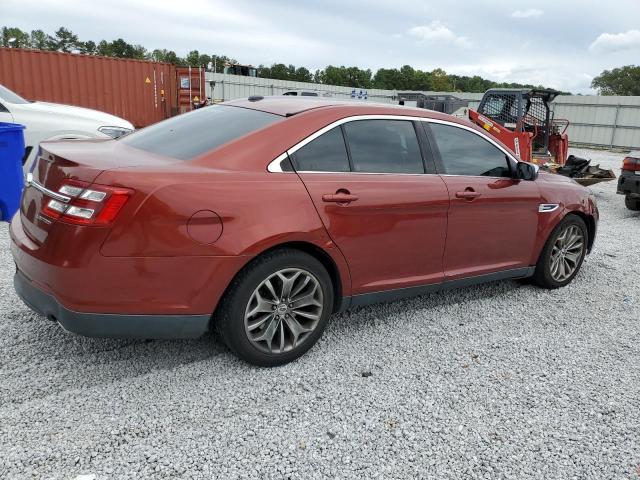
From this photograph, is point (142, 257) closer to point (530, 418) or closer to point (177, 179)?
point (177, 179)

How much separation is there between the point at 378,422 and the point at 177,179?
1.60 m

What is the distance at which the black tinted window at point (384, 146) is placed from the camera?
341 centimetres

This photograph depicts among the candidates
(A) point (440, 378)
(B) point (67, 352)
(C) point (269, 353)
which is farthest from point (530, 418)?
(B) point (67, 352)

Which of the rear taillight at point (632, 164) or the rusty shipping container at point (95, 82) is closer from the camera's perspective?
the rear taillight at point (632, 164)

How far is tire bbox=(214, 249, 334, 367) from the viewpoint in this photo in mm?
2912

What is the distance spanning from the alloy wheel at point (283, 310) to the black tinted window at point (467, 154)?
1455 mm

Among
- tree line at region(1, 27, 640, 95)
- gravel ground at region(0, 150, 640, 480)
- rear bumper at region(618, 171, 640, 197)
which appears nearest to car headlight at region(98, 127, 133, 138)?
gravel ground at region(0, 150, 640, 480)

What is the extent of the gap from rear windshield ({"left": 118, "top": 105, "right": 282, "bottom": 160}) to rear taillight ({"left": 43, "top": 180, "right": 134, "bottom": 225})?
0.53 meters

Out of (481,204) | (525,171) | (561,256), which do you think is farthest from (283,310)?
(561,256)

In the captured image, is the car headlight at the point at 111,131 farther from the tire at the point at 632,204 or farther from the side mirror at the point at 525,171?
the tire at the point at 632,204

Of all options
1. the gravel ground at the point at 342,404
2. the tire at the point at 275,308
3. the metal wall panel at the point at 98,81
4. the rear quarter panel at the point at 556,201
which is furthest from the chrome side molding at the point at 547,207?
the metal wall panel at the point at 98,81

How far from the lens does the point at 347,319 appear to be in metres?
3.96

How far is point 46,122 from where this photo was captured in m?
7.11

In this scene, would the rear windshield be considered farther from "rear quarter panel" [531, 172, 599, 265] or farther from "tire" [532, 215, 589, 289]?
"tire" [532, 215, 589, 289]
